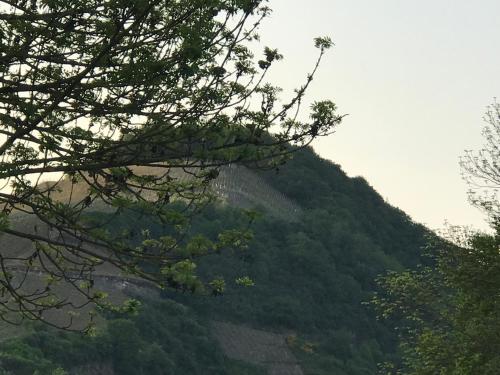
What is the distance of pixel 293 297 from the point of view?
363 feet

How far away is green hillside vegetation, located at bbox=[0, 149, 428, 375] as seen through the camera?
78688mm

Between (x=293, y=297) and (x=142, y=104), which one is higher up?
(x=293, y=297)

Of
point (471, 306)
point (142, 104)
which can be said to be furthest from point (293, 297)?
point (142, 104)

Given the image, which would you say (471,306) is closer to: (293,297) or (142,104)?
(142,104)

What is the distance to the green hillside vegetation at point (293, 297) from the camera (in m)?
78.7

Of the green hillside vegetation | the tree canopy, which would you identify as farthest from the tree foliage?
the green hillside vegetation

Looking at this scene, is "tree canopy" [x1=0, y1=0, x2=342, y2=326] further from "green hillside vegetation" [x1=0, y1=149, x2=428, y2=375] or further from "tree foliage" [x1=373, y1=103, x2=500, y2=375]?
"green hillside vegetation" [x1=0, y1=149, x2=428, y2=375]

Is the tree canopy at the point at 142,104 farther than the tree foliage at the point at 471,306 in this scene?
No

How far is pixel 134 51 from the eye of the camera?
15.3 meters

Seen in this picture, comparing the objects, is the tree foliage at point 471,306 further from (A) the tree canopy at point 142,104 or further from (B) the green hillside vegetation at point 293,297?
(B) the green hillside vegetation at point 293,297

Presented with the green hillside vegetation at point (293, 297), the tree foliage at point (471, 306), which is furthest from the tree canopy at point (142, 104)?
the green hillside vegetation at point (293, 297)

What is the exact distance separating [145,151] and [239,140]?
130cm

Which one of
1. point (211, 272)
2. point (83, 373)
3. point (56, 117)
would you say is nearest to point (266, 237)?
point (211, 272)

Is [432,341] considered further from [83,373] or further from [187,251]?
[83,373]
